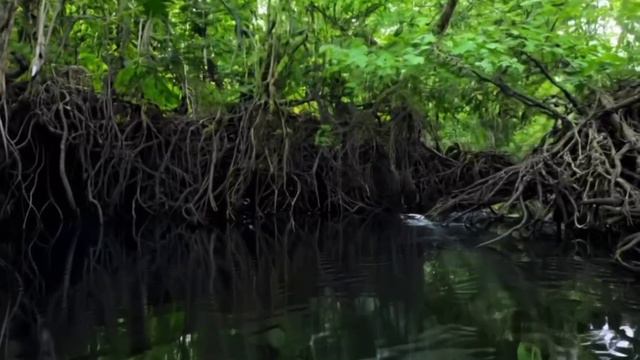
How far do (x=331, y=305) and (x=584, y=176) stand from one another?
11.6 ft

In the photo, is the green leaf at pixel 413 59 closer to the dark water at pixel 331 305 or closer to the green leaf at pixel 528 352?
the dark water at pixel 331 305

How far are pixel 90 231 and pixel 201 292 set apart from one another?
427 centimetres

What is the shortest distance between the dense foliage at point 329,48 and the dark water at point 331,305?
1.75 meters

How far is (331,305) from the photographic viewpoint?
3727 millimetres

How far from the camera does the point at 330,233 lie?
7.52m

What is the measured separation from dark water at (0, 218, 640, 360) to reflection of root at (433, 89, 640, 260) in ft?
1.88

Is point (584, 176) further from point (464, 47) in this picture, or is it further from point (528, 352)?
point (528, 352)

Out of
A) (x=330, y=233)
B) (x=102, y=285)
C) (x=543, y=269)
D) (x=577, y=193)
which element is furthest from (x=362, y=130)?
(x=102, y=285)

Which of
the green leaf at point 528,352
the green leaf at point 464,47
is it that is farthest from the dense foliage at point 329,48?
→ the green leaf at point 528,352

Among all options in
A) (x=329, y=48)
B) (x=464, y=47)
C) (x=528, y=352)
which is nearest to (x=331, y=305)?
(x=528, y=352)

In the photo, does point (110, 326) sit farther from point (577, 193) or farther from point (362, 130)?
point (362, 130)

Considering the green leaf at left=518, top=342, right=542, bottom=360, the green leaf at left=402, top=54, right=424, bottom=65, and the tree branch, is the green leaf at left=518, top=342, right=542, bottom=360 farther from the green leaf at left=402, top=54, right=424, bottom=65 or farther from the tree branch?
the tree branch

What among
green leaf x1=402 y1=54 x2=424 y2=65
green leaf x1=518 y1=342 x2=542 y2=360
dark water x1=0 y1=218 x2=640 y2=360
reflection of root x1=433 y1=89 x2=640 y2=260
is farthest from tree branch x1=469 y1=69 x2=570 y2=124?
green leaf x1=518 y1=342 x2=542 y2=360

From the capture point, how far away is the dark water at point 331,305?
2.90 m
